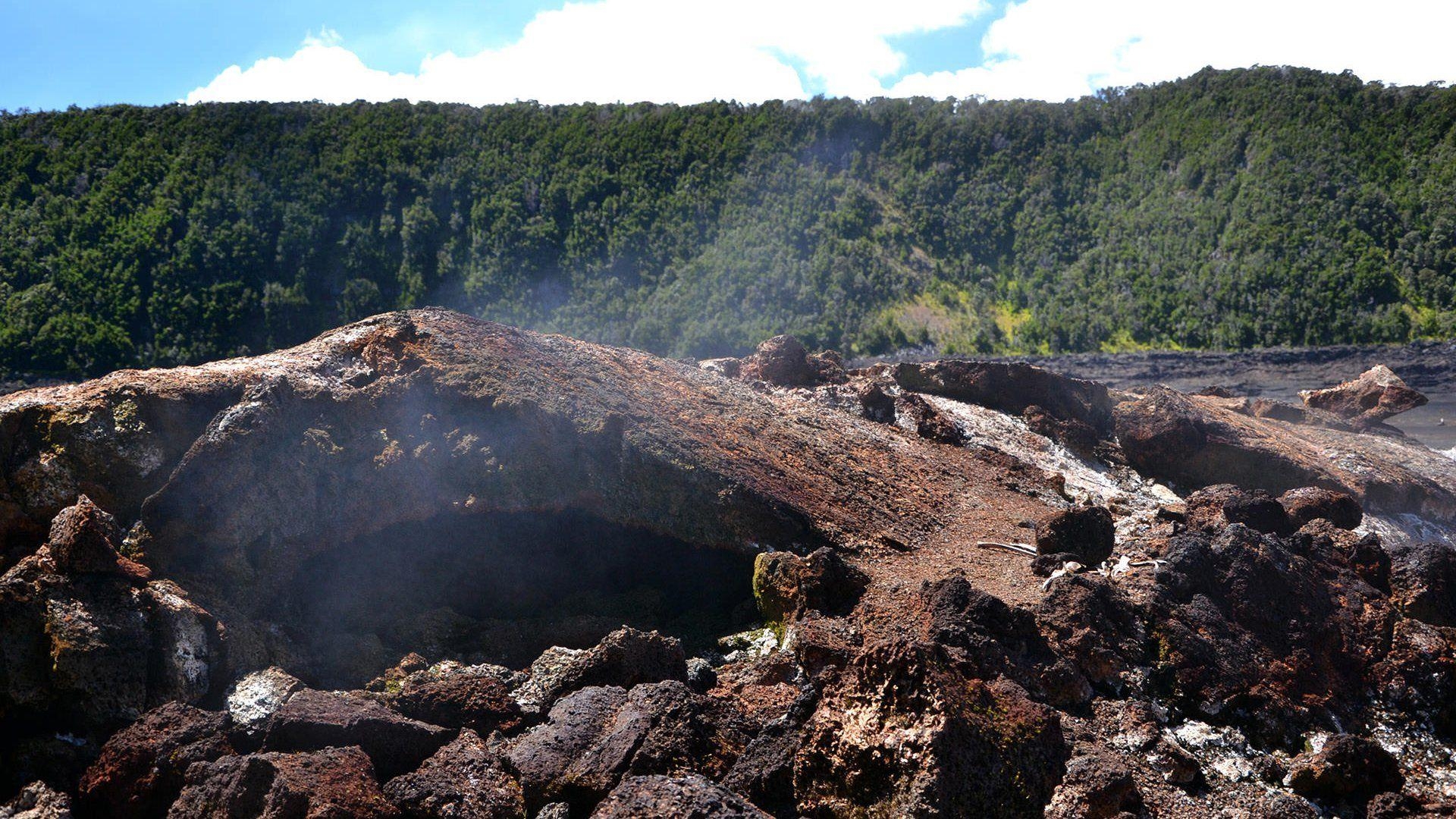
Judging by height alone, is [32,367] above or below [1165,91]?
below

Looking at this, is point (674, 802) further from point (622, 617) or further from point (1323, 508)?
point (1323, 508)

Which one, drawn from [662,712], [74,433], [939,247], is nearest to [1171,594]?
[662,712]

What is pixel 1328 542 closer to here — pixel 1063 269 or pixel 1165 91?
pixel 1063 269

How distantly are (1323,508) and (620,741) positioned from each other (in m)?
7.63

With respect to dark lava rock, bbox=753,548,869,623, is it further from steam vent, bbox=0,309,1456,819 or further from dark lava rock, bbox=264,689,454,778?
dark lava rock, bbox=264,689,454,778

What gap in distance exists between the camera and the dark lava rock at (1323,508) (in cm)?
1005

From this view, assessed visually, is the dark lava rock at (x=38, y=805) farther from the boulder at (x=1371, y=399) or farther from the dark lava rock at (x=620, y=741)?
the boulder at (x=1371, y=399)

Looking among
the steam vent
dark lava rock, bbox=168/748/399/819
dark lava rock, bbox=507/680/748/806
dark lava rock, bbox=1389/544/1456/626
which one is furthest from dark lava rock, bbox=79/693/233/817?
dark lava rock, bbox=1389/544/1456/626

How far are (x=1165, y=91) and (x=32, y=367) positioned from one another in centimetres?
6149

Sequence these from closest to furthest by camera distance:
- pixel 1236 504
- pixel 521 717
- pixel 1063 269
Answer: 1. pixel 521 717
2. pixel 1236 504
3. pixel 1063 269

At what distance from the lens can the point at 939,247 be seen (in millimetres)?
56438

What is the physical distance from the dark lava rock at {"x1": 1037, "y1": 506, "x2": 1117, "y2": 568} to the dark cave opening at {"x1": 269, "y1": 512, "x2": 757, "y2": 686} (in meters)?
2.65

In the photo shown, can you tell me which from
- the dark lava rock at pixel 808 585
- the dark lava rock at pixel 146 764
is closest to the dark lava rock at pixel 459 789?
the dark lava rock at pixel 146 764

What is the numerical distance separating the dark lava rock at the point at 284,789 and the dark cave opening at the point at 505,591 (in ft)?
5.97
